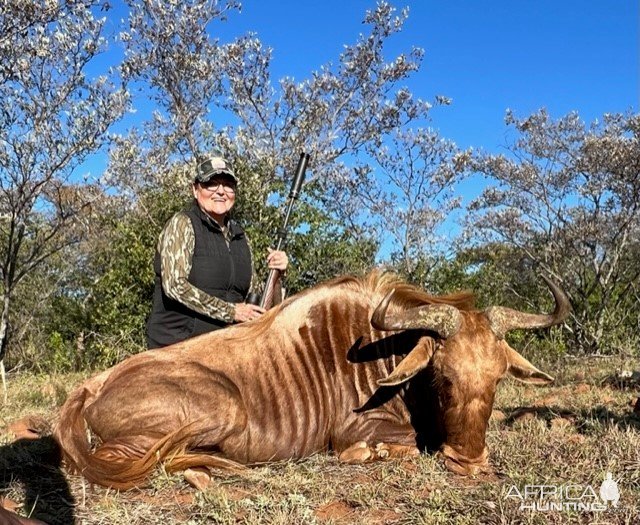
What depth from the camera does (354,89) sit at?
1091cm

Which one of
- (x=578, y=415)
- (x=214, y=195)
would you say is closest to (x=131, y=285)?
(x=214, y=195)

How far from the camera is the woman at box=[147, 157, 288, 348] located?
4012mm

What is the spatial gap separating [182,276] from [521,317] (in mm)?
2059

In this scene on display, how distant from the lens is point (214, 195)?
14.3 feet

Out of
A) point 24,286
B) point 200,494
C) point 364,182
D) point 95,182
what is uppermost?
point 364,182

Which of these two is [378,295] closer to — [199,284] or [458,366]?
[458,366]

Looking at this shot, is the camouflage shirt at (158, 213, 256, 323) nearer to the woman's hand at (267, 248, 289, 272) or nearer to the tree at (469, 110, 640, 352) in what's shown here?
the woman's hand at (267, 248, 289, 272)

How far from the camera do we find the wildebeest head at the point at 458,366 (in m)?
3.20

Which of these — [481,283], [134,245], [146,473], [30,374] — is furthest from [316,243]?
[146,473]

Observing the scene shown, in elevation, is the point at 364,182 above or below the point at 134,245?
above

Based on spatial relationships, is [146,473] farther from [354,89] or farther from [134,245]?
[354,89]

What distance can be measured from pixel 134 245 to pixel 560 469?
599 centimetres

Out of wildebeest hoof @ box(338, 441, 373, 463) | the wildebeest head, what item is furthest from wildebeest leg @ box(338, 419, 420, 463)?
the wildebeest head

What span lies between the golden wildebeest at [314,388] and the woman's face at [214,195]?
38.1 inches
